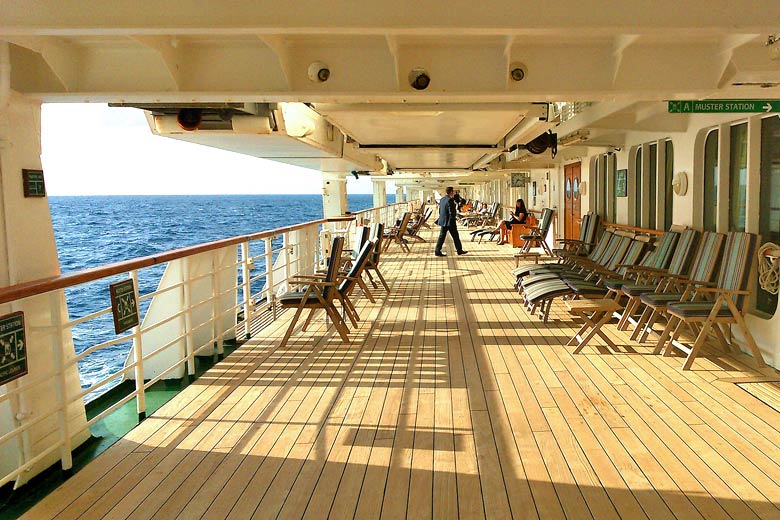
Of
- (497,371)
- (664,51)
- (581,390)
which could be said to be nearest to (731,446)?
(581,390)

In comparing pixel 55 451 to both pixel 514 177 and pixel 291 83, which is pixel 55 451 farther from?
pixel 514 177

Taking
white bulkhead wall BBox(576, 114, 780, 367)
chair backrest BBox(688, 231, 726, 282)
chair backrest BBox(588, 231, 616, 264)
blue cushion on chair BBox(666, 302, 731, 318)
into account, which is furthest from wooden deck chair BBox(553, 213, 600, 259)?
blue cushion on chair BBox(666, 302, 731, 318)

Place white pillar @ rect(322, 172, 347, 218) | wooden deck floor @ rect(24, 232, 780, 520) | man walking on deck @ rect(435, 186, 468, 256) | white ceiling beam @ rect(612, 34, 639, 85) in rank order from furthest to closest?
white pillar @ rect(322, 172, 347, 218), man walking on deck @ rect(435, 186, 468, 256), white ceiling beam @ rect(612, 34, 639, 85), wooden deck floor @ rect(24, 232, 780, 520)

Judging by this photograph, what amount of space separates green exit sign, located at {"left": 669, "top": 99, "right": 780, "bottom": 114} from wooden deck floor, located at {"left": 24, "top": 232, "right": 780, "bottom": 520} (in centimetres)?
140

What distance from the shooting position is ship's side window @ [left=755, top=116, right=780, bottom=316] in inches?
147

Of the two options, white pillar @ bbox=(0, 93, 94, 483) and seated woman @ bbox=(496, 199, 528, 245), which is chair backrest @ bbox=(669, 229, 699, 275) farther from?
seated woman @ bbox=(496, 199, 528, 245)

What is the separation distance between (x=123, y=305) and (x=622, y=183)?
18.0ft

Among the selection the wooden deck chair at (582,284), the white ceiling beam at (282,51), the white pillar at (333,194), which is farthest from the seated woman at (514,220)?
the white ceiling beam at (282,51)

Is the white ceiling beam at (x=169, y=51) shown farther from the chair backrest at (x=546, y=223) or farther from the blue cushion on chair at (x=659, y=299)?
the chair backrest at (x=546, y=223)

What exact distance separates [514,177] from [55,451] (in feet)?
43.5

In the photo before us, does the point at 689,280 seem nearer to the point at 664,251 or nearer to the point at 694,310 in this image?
the point at 694,310

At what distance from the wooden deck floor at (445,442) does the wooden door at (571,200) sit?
5.47 m

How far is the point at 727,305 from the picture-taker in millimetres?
3594

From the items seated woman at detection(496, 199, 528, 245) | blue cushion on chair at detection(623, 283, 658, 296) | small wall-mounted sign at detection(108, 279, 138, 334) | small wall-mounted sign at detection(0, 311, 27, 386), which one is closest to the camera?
small wall-mounted sign at detection(0, 311, 27, 386)
